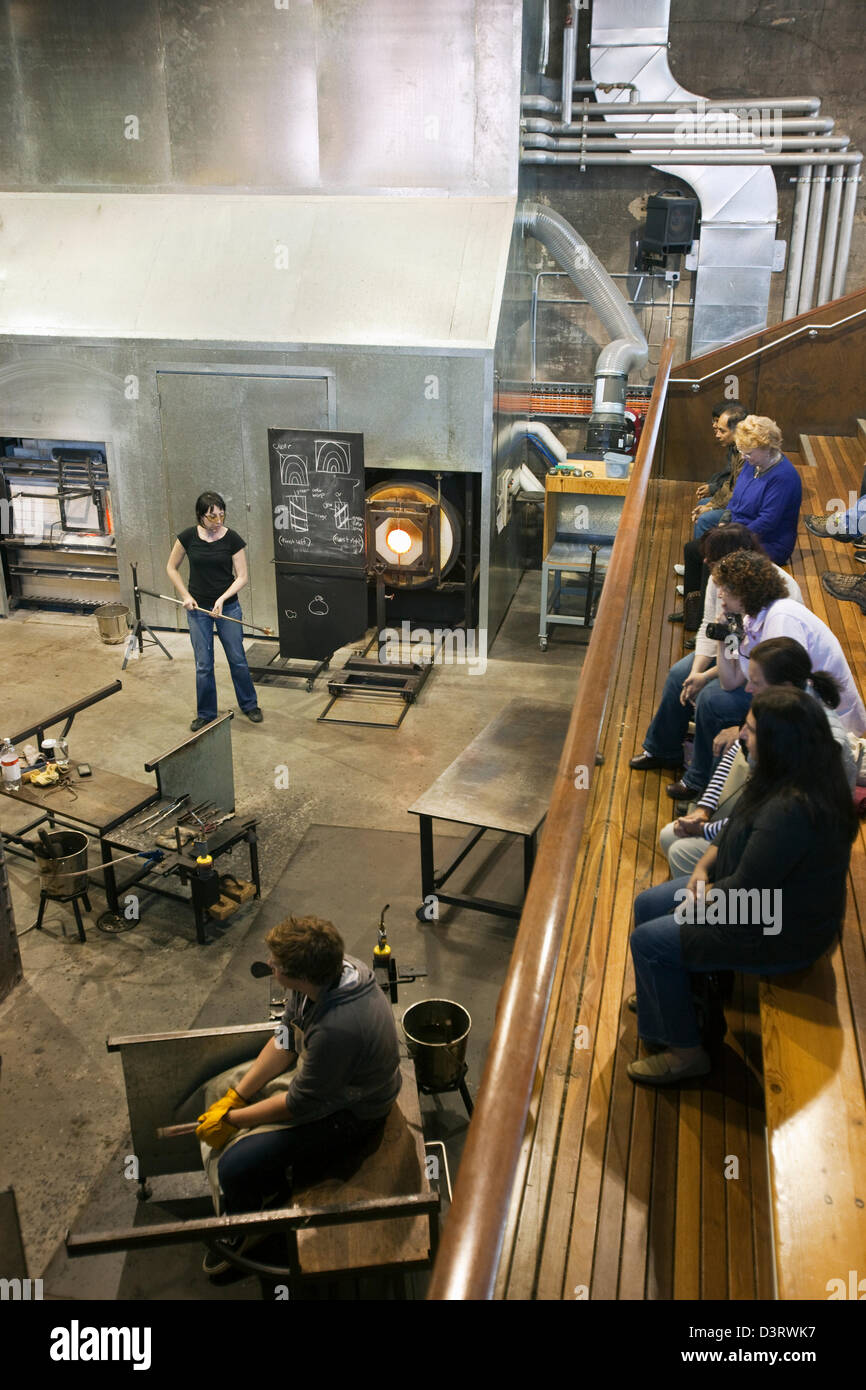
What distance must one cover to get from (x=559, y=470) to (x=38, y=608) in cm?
573

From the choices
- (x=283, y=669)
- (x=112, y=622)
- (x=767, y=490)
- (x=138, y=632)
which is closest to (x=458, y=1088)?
(x=767, y=490)

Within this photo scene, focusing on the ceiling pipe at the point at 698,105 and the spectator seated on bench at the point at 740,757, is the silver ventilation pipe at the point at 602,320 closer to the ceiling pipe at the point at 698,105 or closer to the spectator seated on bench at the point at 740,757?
the ceiling pipe at the point at 698,105

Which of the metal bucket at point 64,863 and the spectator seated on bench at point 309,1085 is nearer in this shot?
the spectator seated on bench at point 309,1085

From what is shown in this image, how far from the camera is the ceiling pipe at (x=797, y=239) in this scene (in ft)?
39.5

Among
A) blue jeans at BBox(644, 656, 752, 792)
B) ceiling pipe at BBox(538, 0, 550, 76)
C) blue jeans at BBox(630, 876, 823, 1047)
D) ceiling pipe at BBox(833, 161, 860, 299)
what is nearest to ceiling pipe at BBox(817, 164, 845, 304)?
ceiling pipe at BBox(833, 161, 860, 299)

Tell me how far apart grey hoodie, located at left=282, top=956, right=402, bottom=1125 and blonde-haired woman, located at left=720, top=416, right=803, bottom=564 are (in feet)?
11.2

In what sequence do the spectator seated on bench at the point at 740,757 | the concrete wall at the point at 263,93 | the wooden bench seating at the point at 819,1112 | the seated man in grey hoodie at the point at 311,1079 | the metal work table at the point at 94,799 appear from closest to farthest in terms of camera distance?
1. the wooden bench seating at the point at 819,1112
2. the spectator seated on bench at the point at 740,757
3. the seated man in grey hoodie at the point at 311,1079
4. the metal work table at the point at 94,799
5. the concrete wall at the point at 263,93

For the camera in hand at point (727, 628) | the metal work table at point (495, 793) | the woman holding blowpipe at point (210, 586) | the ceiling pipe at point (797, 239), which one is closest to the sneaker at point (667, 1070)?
the camera in hand at point (727, 628)

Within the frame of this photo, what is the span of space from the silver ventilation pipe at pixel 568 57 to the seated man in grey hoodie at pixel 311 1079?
11.6 metres

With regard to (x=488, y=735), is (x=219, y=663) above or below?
below

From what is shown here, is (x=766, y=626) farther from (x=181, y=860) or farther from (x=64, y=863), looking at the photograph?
(x=64, y=863)

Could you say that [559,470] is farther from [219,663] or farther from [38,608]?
[38,608]

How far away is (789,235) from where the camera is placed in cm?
1238
